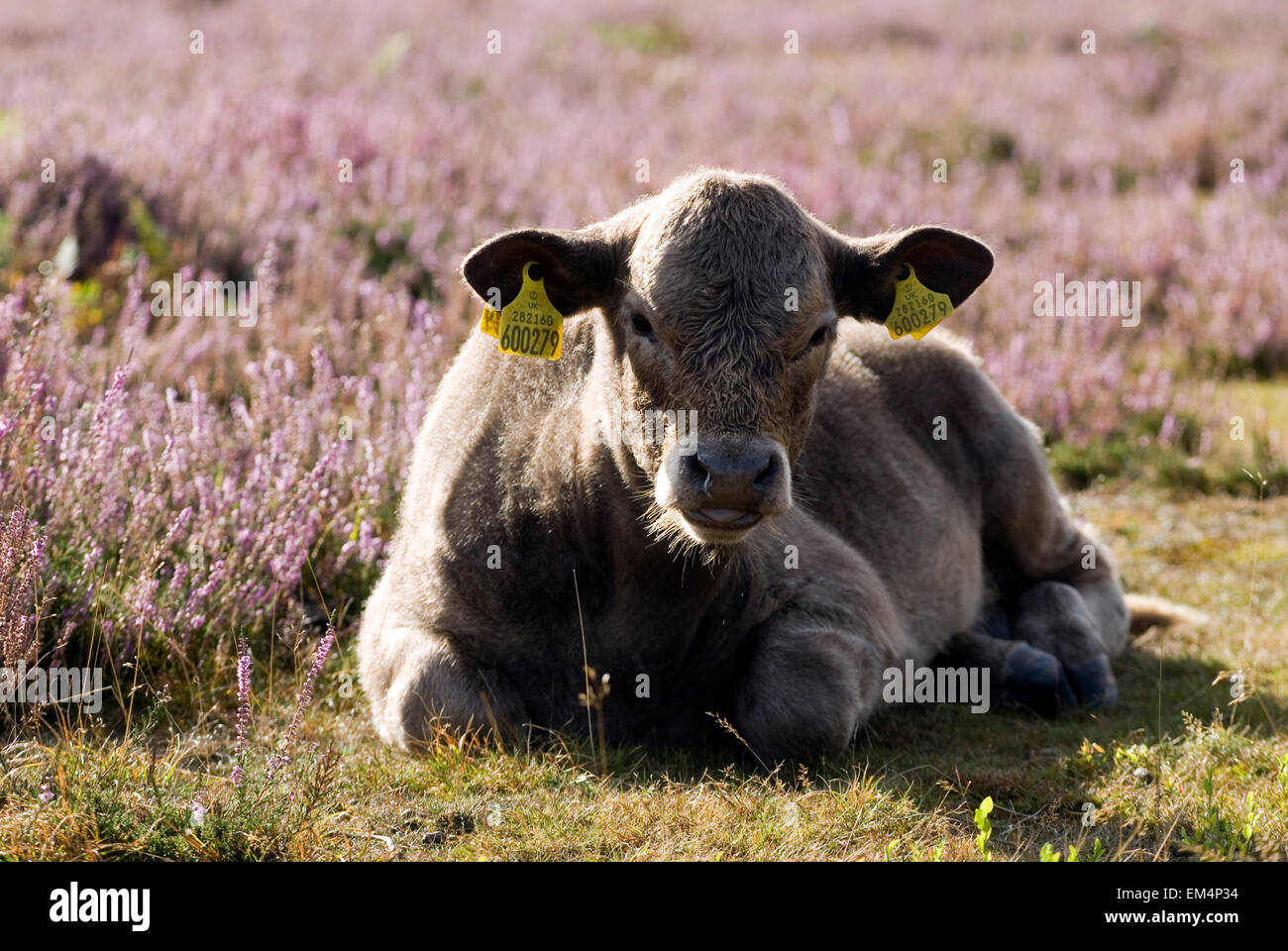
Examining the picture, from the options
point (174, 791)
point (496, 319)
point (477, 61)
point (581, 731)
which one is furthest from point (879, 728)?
point (477, 61)

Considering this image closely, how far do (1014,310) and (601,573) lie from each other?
7.60m

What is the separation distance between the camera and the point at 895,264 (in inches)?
229

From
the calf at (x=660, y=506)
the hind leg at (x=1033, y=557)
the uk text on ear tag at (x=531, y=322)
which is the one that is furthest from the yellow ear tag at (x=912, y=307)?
the hind leg at (x=1033, y=557)

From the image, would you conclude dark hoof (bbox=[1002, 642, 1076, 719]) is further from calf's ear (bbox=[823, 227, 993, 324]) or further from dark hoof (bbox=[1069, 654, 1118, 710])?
calf's ear (bbox=[823, 227, 993, 324])

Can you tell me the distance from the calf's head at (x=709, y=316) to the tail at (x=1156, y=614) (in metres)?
3.08

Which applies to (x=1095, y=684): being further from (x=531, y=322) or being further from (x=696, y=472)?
(x=531, y=322)

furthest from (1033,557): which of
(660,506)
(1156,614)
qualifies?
(660,506)

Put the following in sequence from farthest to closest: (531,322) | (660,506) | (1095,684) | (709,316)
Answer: (1095,684) < (531,322) < (660,506) < (709,316)

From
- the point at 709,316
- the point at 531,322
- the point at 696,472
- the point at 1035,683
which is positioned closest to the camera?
the point at 696,472

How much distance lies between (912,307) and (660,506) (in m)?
1.46

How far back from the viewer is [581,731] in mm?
5625

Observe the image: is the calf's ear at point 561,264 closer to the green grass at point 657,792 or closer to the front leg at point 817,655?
the front leg at point 817,655

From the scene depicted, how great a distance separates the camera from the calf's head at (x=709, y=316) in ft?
15.7
